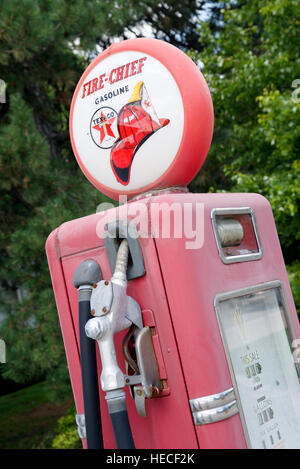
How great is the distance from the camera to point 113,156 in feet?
5.66

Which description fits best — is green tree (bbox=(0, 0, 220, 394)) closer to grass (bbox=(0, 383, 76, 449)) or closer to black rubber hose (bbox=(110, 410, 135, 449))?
grass (bbox=(0, 383, 76, 449))

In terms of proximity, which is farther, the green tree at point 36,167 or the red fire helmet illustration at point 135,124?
the green tree at point 36,167

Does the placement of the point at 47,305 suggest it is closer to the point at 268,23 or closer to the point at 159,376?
the point at 159,376

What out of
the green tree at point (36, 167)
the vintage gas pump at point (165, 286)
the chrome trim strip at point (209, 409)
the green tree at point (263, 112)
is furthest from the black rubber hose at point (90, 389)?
the green tree at point (263, 112)

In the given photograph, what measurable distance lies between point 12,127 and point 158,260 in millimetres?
2763

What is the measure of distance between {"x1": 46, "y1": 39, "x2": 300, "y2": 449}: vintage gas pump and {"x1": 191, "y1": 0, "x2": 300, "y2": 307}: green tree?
8.67ft

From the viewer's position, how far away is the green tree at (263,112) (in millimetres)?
4582

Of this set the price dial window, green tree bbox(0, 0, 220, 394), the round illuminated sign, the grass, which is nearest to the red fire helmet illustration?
the round illuminated sign

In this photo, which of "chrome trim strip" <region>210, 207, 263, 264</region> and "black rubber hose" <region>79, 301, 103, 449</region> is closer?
"black rubber hose" <region>79, 301, 103, 449</region>

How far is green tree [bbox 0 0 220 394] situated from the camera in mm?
3908

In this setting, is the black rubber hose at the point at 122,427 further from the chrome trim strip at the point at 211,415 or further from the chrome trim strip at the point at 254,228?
the chrome trim strip at the point at 254,228

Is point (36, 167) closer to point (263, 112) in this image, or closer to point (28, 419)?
point (263, 112)

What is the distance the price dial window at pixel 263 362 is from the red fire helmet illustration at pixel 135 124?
0.56 metres

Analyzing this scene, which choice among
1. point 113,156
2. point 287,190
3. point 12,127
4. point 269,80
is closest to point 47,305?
point 12,127
